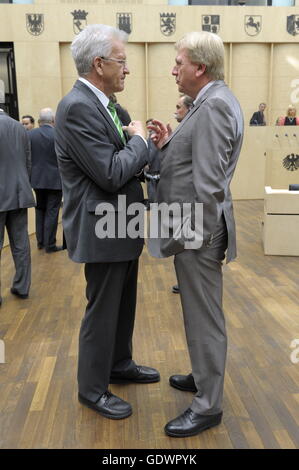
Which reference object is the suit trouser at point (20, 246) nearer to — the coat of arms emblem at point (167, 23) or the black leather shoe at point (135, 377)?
the black leather shoe at point (135, 377)

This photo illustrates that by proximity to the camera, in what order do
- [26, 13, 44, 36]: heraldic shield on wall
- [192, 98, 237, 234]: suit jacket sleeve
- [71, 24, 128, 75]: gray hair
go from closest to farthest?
[192, 98, 237, 234]: suit jacket sleeve, [71, 24, 128, 75]: gray hair, [26, 13, 44, 36]: heraldic shield on wall

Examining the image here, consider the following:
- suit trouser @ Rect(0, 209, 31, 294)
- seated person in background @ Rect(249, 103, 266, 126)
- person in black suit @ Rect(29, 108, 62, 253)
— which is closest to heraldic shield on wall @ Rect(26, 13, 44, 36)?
seated person in background @ Rect(249, 103, 266, 126)

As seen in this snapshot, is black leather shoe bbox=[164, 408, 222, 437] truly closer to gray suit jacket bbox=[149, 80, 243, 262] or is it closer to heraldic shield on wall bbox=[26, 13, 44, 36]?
gray suit jacket bbox=[149, 80, 243, 262]

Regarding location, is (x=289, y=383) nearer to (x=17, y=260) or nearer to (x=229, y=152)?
(x=229, y=152)

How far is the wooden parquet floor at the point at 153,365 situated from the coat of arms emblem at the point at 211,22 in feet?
23.4

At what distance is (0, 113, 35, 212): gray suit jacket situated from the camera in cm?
373

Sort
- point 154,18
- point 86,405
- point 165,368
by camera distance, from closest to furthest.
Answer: point 86,405
point 165,368
point 154,18

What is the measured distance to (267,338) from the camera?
3062 mm

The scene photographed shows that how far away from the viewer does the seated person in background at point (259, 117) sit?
10055 millimetres

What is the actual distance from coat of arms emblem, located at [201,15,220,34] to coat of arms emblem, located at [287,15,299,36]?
155cm

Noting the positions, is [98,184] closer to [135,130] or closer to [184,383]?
[135,130]

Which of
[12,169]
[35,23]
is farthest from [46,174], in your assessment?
[35,23]

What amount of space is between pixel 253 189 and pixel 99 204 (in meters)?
8.49
